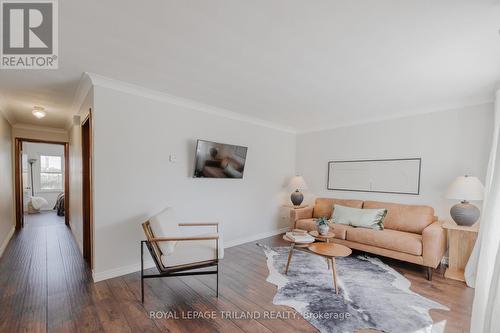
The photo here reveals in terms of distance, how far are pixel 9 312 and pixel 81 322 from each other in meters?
0.75

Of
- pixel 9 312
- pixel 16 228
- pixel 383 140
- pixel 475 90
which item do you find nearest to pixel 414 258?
pixel 383 140

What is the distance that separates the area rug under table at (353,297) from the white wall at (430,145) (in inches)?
55.4

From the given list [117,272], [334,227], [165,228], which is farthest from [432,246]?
[117,272]

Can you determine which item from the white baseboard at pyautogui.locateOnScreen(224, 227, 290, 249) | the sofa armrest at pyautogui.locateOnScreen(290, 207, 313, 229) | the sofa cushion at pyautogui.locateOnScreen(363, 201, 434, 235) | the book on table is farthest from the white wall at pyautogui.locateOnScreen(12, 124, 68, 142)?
the sofa cushion at pyautogui.locateOnScreen(363, 201, 434, 235)

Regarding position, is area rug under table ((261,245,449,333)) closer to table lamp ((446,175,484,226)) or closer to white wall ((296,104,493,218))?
table lamp ((446,175,484,226))

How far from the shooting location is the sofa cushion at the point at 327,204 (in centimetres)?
430

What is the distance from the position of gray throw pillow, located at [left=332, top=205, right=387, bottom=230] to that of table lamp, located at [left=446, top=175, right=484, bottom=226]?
0.90 metres

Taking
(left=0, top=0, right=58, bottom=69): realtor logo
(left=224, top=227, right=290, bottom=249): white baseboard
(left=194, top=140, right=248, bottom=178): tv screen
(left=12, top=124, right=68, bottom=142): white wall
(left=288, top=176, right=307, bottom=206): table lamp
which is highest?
(left=0, top=0, right=58, bottom=69): realtor logo

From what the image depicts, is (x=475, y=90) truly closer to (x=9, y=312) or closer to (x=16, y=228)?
(x=9, y=312)

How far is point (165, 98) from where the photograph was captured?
3332 millimetres

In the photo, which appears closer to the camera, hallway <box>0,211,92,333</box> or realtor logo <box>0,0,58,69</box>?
realtor logo <box>0,0,58,69</box>

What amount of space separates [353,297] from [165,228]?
218 cm

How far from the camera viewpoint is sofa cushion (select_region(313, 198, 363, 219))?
430cm

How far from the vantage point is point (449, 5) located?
150 centimetres
